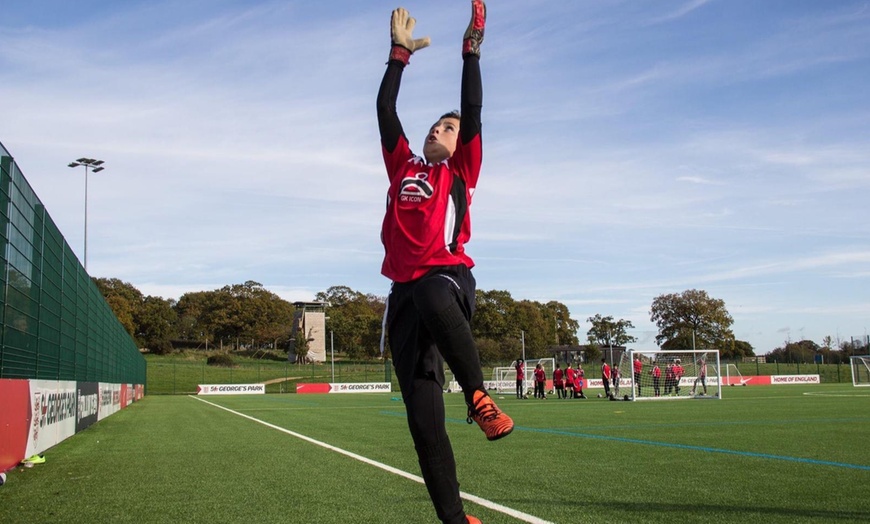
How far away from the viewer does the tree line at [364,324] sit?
309 ft

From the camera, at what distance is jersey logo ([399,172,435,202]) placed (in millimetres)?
2980

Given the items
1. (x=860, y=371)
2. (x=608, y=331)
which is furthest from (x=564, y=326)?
(x=860, y=371)

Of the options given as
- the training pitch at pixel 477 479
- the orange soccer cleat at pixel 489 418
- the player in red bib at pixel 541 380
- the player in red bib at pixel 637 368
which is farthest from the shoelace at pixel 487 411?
the player in red bib at pixel 541 380

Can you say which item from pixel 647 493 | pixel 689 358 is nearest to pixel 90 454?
pixel 647 493

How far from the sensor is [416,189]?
3.00 metres

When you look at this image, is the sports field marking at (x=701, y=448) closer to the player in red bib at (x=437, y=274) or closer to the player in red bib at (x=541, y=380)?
the player in red bib at (x=437, y=274)

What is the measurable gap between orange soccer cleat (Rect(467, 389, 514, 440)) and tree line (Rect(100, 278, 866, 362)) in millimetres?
81027

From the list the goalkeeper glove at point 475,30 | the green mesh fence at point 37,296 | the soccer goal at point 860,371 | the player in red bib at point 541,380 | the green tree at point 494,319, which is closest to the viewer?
the goalkeeper glove at point 475,30

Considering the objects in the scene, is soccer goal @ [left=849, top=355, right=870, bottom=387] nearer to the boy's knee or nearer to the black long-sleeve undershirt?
the black long-sleeve undershirt

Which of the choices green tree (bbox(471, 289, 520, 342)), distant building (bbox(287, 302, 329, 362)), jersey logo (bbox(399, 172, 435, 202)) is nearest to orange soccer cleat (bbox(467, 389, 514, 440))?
jersey logo (bbox(399, 172, 435, 202))

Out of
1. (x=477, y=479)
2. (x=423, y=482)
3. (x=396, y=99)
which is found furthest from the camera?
(x=477, y=479)

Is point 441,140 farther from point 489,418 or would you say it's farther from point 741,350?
point 741,350

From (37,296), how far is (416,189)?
8.24 meters

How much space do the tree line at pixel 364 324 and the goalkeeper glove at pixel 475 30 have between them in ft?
265
